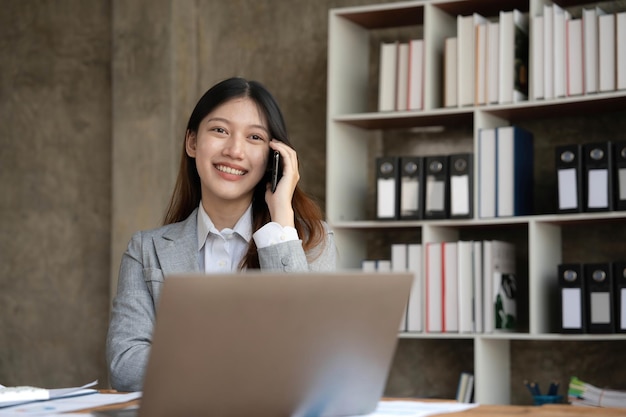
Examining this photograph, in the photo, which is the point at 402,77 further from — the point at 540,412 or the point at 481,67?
the point at 540,412

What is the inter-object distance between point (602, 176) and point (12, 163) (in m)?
3.18

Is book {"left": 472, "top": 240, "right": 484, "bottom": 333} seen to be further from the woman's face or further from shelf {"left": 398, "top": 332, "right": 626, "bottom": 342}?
the woman's face

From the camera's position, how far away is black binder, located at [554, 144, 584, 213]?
3537 mm

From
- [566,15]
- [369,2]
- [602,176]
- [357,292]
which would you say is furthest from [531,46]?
[357,292]

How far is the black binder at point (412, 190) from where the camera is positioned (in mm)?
3830

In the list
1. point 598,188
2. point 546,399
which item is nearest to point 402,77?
point 598,188

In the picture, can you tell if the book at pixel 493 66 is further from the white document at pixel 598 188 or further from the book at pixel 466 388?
the book at pixel 466 388

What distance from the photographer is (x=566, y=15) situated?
365cm

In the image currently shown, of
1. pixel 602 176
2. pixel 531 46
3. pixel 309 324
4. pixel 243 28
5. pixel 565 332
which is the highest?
pixel 243 28

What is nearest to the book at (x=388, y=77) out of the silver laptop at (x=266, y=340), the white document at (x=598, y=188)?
the white document at (x=598, y=188)

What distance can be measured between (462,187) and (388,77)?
1.95ft

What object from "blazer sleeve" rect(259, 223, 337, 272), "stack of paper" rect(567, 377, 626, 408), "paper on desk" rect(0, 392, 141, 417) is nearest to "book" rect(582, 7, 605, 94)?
"stack of paper" rect(567, 377, 626, 408)

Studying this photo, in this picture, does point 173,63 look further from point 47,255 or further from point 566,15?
point 566,15

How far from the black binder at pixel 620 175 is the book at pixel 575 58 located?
26 centimetres
